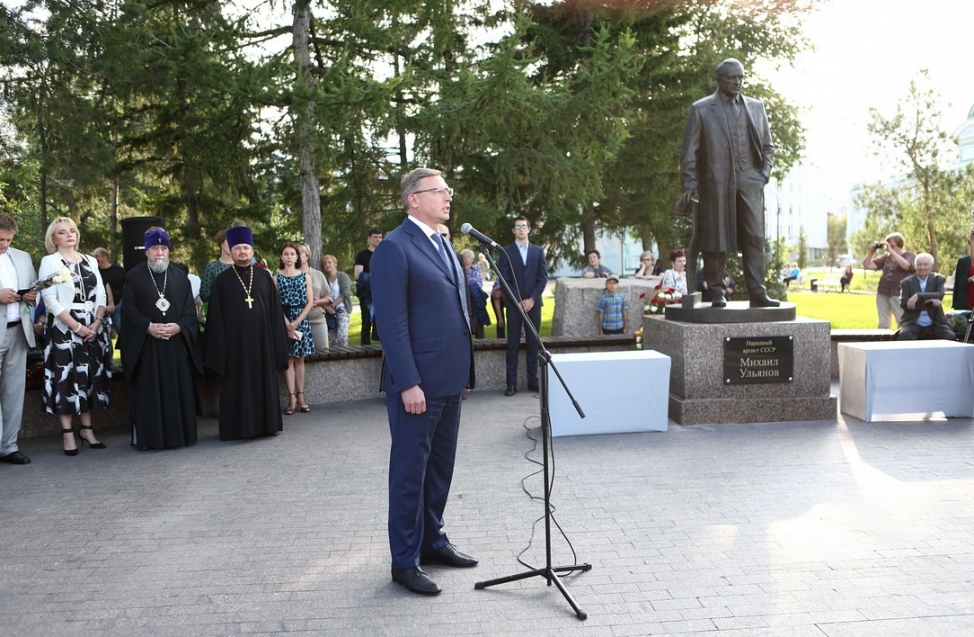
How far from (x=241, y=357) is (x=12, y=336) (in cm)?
186

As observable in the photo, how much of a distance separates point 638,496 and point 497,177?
11.4 m

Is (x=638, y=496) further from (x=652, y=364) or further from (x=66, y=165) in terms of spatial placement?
(x=66, y=165)

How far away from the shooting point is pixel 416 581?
4176 mm

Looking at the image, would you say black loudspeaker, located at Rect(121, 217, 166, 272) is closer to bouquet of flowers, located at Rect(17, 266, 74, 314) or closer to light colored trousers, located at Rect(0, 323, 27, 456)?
bouquet of flowers, located at Rect(17, 266, 74, 314)

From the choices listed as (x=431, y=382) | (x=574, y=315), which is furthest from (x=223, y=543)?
(x=574, y=315)

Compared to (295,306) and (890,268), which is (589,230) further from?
(295,306)

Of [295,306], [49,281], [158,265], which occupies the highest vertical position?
[158,265]

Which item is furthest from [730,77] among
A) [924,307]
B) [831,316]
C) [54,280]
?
[831,316]

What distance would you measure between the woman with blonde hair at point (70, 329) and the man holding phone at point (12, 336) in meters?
0.17

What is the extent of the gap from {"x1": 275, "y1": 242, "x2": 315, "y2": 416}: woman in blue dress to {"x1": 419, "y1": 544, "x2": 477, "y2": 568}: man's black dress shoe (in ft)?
16.2

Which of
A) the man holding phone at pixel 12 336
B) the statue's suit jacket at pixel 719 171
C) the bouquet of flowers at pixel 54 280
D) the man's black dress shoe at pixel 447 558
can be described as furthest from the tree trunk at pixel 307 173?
the man's black dress shoe at pixel 447 558

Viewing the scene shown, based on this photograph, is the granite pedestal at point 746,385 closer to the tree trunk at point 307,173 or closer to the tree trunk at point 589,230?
the tree trunk at point 307,173

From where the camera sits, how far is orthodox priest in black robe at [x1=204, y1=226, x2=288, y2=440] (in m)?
7.92

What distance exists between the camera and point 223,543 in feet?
16.4
